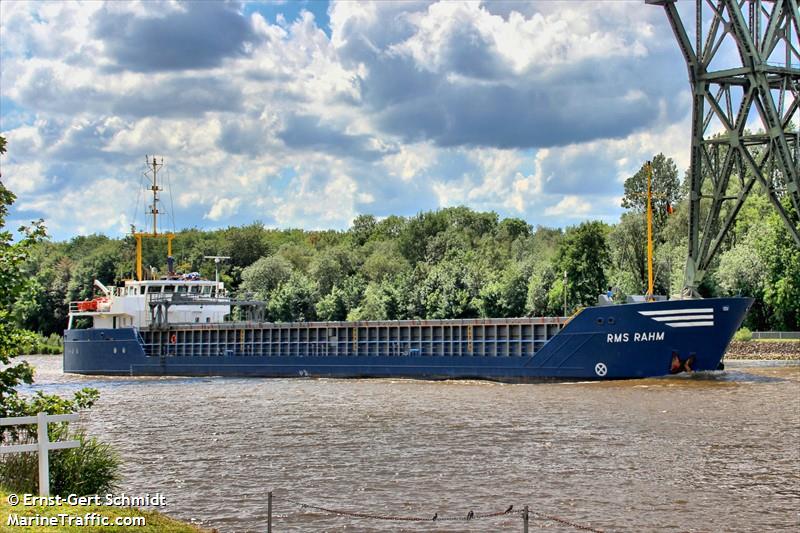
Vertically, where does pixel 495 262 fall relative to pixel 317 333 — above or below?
above

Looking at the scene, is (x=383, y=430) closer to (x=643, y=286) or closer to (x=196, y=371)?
(x=196, y=371)

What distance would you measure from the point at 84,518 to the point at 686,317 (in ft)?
94.4

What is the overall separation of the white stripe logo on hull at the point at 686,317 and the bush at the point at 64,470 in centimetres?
2538

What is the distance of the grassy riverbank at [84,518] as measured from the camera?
428 inches

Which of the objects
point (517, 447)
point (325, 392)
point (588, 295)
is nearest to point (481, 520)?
point (517, 447)

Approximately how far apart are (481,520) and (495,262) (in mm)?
74396

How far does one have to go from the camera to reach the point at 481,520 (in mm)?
15461

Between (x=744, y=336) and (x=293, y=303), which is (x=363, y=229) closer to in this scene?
(x=293, y=303)

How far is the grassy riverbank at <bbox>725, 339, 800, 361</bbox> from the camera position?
52.7 m

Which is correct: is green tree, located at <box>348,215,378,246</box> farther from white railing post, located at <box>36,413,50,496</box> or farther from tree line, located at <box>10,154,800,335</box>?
white railing post, located at <box>36,413,50,496</box>

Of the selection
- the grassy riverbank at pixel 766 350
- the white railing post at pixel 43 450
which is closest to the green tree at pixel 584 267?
the grassy riverbank at pixel 766 350

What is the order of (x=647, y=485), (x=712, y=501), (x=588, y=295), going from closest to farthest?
(x=712, y=501)
(x=647, y=485)
(x=588, y=295)

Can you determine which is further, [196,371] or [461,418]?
[196,371]

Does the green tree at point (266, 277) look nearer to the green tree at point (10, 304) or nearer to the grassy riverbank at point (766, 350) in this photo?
the grassy riverbank at point (766, 350)
